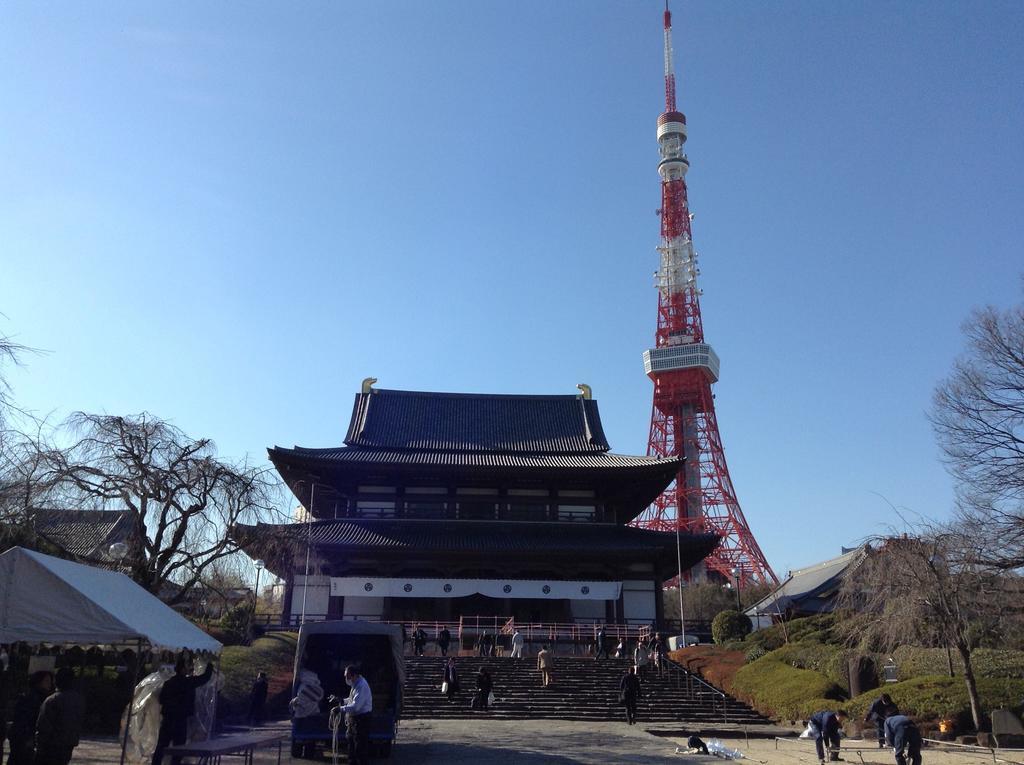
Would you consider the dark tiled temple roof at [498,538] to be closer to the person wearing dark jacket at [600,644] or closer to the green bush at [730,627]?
the green bush at [730,627]

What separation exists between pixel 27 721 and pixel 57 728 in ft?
1.83

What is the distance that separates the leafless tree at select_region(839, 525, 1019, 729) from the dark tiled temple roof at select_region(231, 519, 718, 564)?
12372 millimetres

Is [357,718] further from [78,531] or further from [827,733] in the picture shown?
[78,531]

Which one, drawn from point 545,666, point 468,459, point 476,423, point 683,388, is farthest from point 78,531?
point 683,388

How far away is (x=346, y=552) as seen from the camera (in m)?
29.9

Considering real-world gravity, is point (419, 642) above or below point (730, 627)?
below

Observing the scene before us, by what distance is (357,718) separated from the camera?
10.2m

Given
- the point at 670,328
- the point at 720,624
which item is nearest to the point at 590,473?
the point at 720,624

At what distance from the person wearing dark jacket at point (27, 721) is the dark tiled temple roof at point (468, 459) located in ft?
77.0

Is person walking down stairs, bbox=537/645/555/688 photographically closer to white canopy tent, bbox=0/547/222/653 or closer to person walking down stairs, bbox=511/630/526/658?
person walking down stairs, bbox=511/630/526/658

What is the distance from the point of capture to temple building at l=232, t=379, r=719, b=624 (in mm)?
30078

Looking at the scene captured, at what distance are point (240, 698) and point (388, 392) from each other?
2317cm

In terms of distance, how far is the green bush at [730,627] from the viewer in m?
28.9

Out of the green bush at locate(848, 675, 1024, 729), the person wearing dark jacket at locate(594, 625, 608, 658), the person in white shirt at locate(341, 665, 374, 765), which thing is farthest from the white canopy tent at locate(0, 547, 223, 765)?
the person wearing dark jacket at locate(594, 625, 608, 658)
